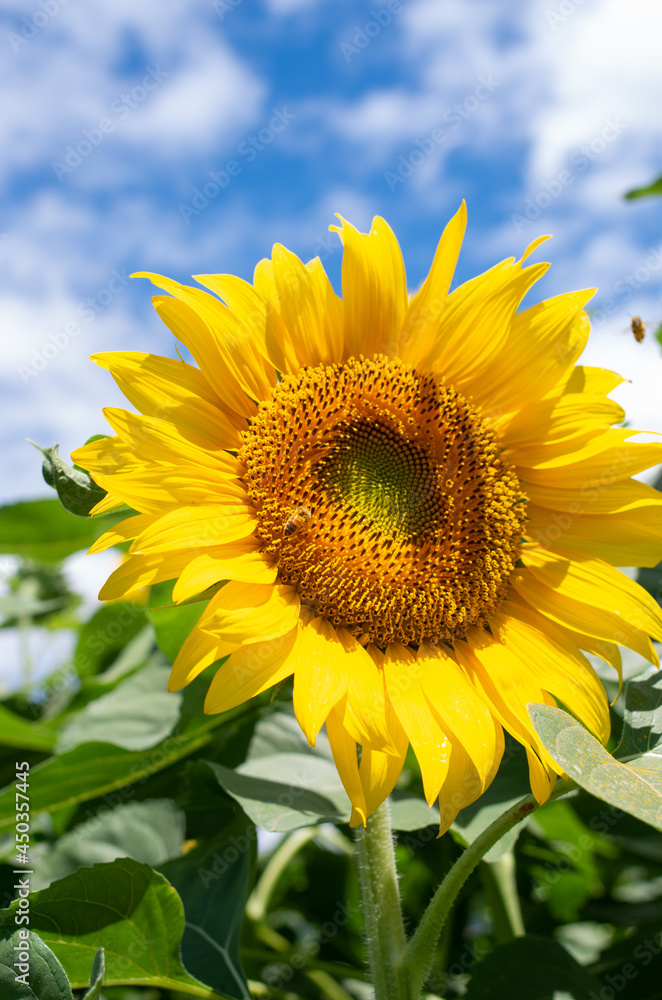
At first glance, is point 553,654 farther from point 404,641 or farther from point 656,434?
point 656,434

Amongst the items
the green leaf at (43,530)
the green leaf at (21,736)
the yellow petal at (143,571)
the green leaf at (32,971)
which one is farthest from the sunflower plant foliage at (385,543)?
the green leaf at (43,530)

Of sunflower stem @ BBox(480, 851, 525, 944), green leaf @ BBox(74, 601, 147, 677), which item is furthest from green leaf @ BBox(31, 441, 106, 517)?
sunflower stem @ BBox(480, 851, 525, 944)

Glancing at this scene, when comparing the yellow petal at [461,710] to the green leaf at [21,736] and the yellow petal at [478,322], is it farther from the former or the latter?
the green leaf at [21,736]

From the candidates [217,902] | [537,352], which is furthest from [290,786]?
[537,352]

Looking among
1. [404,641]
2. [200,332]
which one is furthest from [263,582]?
[200,332]

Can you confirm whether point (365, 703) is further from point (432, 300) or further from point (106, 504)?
point (432, 300)

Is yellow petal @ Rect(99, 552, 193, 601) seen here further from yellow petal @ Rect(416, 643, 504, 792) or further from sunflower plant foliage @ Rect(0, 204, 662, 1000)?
yellow petal @ Rect(416, 643, 504, 792)

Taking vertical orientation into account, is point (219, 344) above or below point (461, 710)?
above
